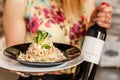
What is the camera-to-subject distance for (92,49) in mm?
757

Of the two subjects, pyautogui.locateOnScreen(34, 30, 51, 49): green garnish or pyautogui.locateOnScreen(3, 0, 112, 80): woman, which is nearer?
pyautogui.locateOnScreen(34, 30, 51, 49): green garnish

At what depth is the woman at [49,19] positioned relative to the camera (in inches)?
38.2

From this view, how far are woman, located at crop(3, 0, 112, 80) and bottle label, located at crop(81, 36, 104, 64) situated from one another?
207 mm

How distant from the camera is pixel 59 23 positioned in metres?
0.99

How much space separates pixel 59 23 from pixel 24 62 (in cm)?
35

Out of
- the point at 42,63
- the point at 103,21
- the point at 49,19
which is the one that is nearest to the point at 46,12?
the point at 49,19

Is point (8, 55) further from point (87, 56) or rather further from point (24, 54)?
point (87, 56)

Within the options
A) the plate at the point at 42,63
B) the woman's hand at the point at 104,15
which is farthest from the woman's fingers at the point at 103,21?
the plate at the point at 42,63

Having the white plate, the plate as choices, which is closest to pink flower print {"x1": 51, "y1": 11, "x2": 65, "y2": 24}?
the plate

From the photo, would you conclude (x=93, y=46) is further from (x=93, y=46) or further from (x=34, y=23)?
(x=34, y=23)

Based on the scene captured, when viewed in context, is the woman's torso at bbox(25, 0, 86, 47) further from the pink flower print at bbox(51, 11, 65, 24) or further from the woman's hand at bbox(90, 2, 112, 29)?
the woman's hand at bbox(90, 2, 112, 29)

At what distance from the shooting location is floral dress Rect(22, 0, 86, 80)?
97 centimetres

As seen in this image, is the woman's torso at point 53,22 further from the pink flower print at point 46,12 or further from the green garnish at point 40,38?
the green garnish at point 40,38

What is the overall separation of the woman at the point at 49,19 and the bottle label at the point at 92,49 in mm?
207
